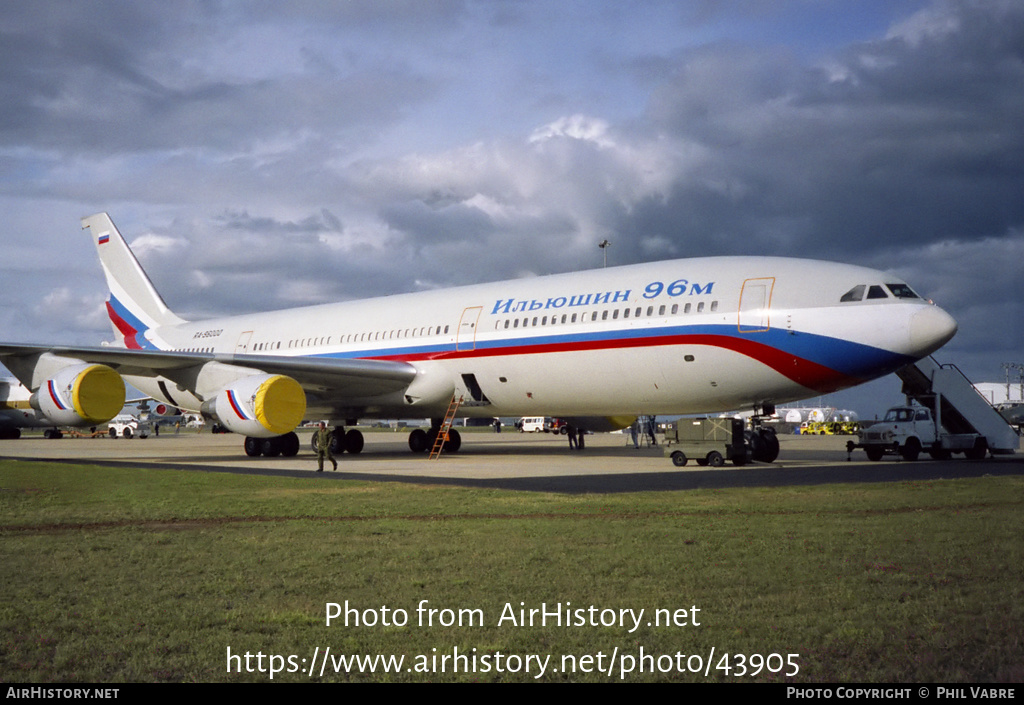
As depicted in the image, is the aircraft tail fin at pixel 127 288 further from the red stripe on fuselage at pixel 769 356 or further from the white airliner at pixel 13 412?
the red stripe on fuselage at pixel 769 356

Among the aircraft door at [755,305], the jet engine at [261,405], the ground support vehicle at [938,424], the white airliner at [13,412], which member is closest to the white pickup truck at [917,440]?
the ground support vehicle at [938,424]

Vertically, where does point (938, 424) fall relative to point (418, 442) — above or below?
above

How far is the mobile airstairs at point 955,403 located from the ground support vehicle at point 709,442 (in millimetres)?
6474

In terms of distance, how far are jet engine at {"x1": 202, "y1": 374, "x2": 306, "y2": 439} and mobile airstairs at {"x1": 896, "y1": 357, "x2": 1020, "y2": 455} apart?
15.3 metres

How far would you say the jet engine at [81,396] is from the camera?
20672mm

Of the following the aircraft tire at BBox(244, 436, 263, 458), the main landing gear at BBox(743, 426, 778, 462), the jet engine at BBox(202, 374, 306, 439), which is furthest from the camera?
the aircraft tire at BBox(244, 436, 263, 458)

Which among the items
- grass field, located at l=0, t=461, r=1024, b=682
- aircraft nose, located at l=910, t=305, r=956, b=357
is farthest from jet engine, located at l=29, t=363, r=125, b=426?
aircraft nose, located at l=910, t=305, r=956, b=357

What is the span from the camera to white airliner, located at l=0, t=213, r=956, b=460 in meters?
17.5

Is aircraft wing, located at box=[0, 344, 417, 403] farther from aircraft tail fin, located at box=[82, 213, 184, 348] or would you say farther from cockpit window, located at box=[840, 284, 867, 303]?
cockpit window, located at box=[840, 284, 867, 303]

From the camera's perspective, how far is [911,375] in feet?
77.7

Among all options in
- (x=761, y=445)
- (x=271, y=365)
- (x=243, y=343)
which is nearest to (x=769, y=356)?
(x=761, y=445)

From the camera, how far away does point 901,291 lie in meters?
17.6

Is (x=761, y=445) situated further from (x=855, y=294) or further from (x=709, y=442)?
(x=855, y=294)

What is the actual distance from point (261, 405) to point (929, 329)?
46.1ft
